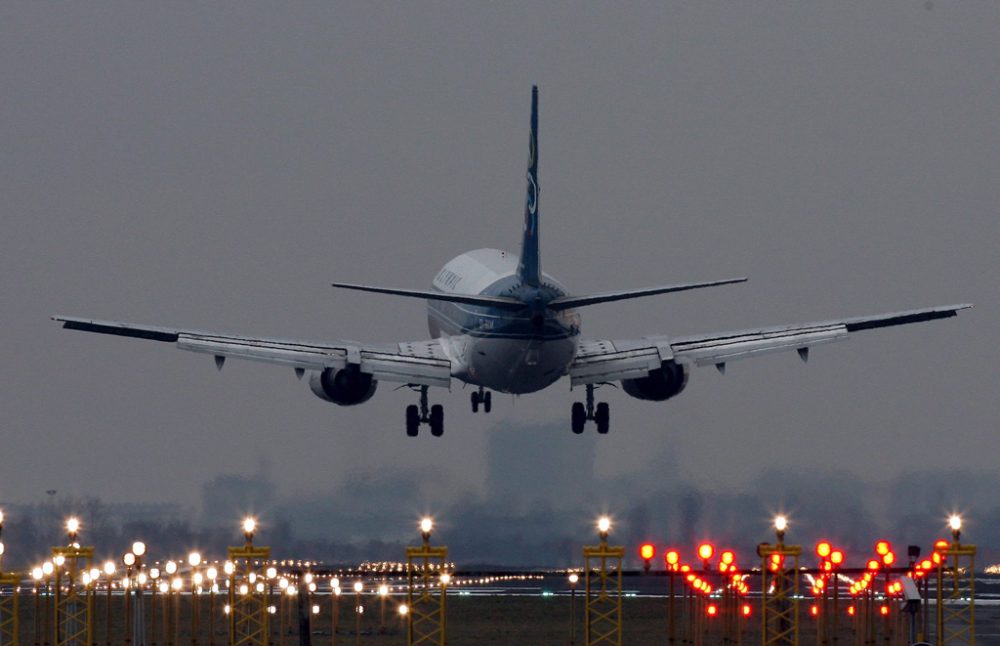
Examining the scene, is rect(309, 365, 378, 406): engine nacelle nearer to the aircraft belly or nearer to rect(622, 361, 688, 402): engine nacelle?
the aircraft belly

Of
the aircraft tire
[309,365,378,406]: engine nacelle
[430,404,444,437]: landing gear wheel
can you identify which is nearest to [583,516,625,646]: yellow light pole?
the aircraft tire

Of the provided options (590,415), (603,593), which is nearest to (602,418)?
(590,415)

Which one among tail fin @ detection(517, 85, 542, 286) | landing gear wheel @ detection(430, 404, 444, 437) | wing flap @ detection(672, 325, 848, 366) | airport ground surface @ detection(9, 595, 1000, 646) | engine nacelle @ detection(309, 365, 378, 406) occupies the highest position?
tail fin @ detection(517, 85, 542, 286)

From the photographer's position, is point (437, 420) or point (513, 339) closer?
point (513, 339)

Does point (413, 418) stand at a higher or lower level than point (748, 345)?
lower

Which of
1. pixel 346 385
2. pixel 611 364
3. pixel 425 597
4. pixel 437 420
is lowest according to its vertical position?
pixel 425 597

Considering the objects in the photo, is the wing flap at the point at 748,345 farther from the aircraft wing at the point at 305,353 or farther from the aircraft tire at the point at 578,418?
the aircraft wing at the point at 305,353

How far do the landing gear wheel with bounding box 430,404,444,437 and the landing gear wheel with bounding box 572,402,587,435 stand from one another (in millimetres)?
6493

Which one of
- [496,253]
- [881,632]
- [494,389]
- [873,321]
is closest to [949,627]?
[881,632]

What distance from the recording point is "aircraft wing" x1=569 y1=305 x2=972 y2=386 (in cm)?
8950

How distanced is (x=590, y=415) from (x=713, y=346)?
6914 millimetres

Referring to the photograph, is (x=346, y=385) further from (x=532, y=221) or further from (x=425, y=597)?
(x=425, y=597)

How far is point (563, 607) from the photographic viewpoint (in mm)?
92125

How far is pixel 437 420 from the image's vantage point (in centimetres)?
9362
